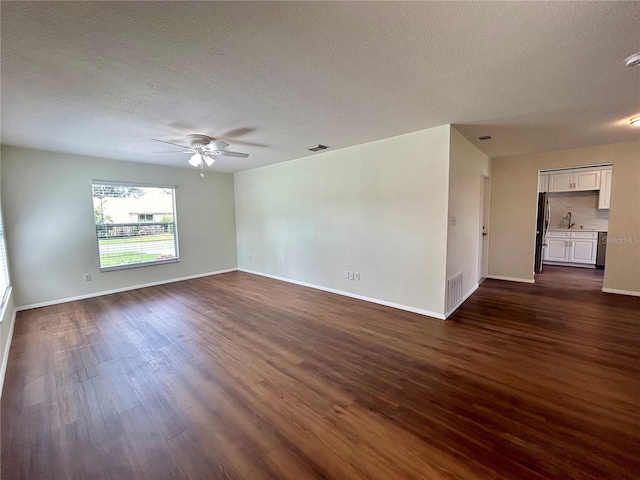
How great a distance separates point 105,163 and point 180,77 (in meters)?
3.83

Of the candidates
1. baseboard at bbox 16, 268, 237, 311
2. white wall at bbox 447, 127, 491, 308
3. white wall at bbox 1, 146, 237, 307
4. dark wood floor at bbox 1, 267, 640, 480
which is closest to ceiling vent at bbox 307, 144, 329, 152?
white wall at bbox 447, 127, 491, 308

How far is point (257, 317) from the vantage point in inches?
141

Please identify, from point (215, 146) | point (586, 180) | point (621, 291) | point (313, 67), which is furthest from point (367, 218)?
point (586, 180)

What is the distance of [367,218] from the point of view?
4023 mm

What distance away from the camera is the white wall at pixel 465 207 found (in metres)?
3.35

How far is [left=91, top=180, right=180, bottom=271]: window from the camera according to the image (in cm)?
471

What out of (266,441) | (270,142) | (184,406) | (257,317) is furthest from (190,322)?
(270,142)

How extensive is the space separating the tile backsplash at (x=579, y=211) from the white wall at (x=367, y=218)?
230 inches

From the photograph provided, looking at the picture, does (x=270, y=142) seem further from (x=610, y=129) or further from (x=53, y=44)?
(x=610, y=129)

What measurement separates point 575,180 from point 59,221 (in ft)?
34.0

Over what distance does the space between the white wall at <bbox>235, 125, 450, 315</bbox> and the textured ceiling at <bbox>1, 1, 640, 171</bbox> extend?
634mm

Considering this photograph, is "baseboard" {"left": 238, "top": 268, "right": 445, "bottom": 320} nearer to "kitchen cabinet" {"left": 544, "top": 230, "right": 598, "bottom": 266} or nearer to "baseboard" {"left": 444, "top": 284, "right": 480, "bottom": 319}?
"baseboard" {"left": 444, "top": 284, "right": 480, "bottom": 319}

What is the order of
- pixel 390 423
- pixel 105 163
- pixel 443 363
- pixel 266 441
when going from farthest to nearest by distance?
1. pixel 105 163
2. pixel 443 363
3. pixel 390 423
4. pixel 266 441

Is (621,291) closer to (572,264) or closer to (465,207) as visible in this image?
(572,264)
